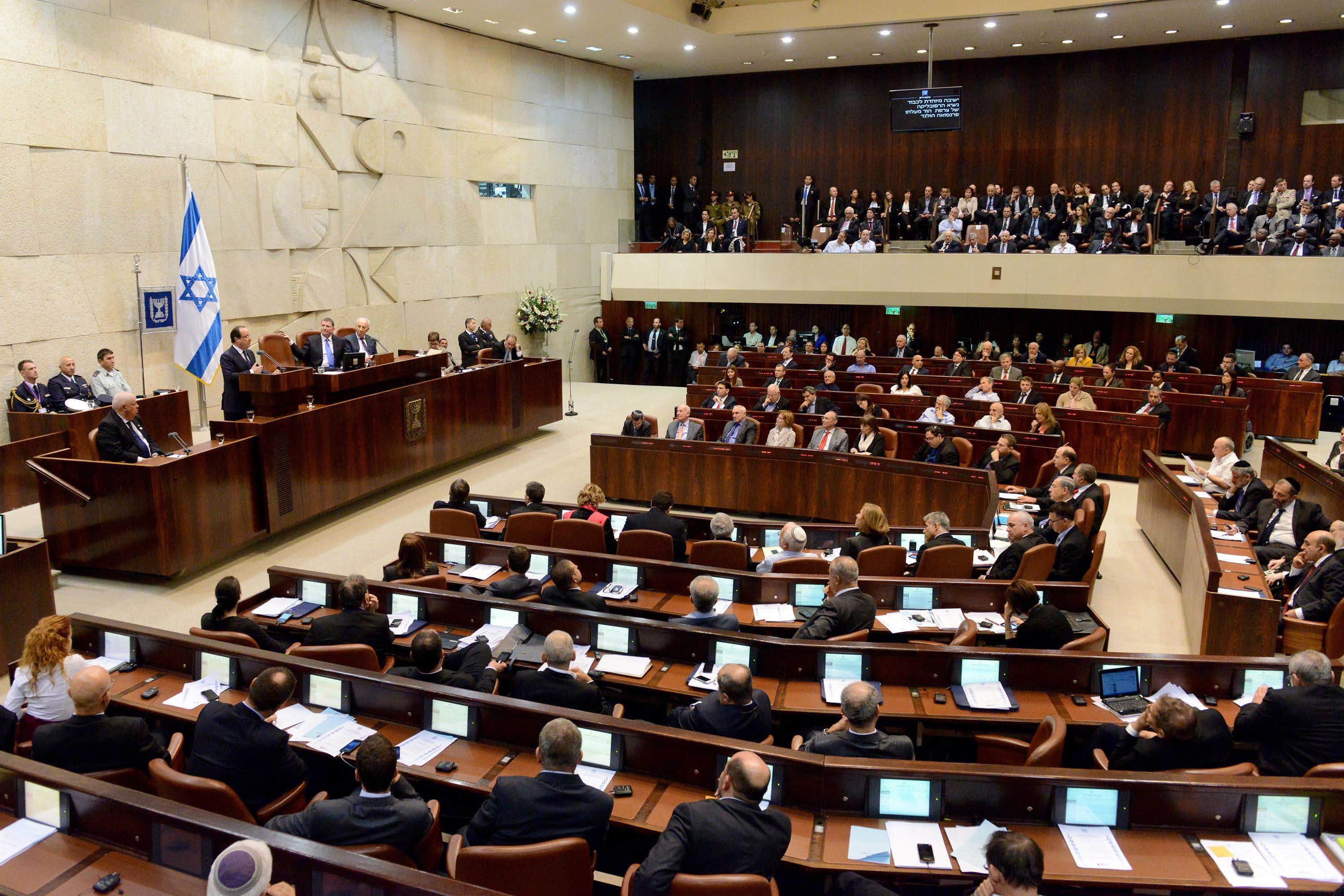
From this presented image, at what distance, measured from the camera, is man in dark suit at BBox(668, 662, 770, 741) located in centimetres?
413

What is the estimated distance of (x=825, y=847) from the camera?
11.5ft

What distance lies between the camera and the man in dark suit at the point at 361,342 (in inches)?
428

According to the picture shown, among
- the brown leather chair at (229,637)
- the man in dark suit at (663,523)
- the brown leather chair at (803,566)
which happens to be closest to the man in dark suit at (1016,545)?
the brown leather chair at (803,566)

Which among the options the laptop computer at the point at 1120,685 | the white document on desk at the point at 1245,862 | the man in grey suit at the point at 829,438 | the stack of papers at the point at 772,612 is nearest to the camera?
the white document on desk at the point at 1245,862

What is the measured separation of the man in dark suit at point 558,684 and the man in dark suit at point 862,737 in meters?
1.07

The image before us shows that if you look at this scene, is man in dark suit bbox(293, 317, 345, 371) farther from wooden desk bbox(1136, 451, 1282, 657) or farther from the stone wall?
wooden desk bbox(1136, 451, 1282, 657)

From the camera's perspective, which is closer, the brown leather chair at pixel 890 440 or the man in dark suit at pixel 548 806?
the man in dark suit at pixel 548 806

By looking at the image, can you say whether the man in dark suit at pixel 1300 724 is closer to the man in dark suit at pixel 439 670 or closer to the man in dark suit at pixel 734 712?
the man in dark suit at pixel 734 712

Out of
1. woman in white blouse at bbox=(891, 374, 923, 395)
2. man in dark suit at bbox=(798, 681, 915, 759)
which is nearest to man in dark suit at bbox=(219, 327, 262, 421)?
man in dark suit at bbox=(798, 681, 915, 759)

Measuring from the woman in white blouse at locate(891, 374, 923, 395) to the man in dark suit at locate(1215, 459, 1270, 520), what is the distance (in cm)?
464

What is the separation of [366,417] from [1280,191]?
1413 cm

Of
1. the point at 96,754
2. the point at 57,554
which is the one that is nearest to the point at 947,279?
the point at 57,554

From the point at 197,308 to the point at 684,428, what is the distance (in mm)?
5277

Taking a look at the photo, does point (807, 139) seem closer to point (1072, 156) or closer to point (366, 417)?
point (1072, 156)
